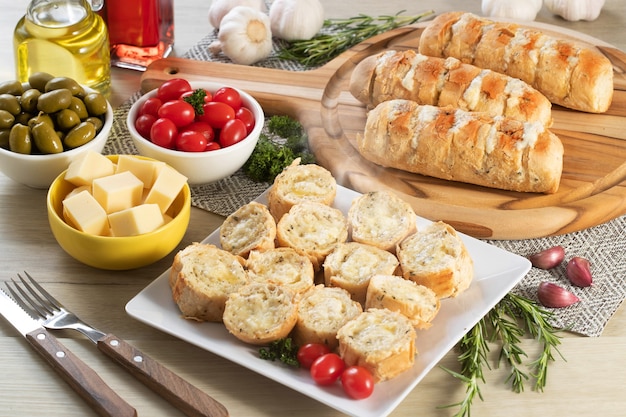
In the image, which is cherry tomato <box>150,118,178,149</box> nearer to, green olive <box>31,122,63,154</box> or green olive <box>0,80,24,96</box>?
green olive <box>31,122,63,154</box>

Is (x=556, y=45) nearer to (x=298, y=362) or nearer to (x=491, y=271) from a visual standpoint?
(x=491, y=271)

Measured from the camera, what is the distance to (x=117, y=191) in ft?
11.1

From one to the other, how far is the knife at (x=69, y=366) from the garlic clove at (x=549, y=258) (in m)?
1.76

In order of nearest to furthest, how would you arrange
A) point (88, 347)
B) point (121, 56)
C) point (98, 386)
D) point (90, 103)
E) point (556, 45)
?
point (98, 386)
point (88, 347)
point (90, 103)
point (556, 45)
point (121, 56)

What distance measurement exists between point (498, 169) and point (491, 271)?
2.27ft

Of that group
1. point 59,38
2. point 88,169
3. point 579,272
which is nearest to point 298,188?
point 88,169

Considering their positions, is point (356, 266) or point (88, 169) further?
point (88, 169)

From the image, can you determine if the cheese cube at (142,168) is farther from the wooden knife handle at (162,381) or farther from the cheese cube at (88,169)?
the wooden knife handle at (162,381)

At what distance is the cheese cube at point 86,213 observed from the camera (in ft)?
10.9

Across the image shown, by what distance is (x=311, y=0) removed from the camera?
17.0 ft

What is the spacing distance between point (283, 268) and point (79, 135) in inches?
44.4

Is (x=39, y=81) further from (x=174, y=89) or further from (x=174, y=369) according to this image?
(x=174, y=369)

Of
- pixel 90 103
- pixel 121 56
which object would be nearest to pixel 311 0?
pixel 121 56

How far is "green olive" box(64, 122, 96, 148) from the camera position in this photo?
3.74 m
